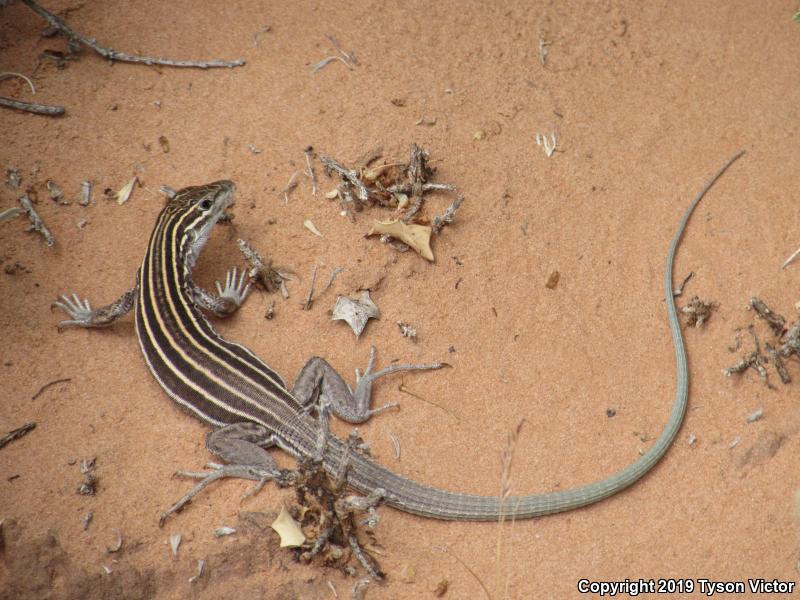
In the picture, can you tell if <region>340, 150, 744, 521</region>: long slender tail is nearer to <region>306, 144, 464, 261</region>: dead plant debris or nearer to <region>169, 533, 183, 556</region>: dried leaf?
<region>169, 533, 183, 556</region>: dried leaf

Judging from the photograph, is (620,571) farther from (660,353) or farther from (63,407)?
(63,407)

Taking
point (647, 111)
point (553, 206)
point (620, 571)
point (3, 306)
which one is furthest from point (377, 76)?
point (620, 571)

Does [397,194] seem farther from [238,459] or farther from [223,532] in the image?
[223,532]

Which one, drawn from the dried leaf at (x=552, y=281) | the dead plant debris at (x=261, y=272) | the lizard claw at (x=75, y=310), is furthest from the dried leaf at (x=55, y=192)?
the dried leaf at (x=552, y=281)

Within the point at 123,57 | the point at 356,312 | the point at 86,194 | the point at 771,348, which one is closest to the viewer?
the point at 771,348

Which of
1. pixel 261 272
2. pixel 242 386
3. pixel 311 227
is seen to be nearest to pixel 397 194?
pixel 311 227

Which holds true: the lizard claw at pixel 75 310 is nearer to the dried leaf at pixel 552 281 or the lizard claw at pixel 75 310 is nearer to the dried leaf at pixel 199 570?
the dried leaf at pixel 199 570

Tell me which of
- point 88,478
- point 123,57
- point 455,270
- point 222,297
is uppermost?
point 455,270

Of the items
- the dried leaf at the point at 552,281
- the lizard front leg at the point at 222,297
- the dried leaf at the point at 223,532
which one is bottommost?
the dried leaf at the point at 223,532

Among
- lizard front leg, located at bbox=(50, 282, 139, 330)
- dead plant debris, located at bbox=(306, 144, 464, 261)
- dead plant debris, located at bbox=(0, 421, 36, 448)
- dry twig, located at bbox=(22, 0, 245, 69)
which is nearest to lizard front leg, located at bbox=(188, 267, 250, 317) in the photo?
lizard front leg, located at bbox=(50, 282, 139, 330)
